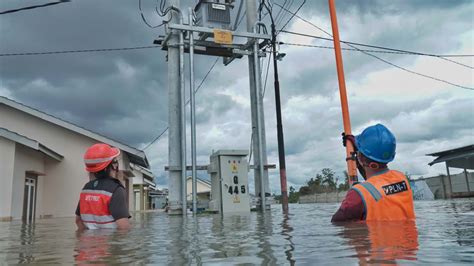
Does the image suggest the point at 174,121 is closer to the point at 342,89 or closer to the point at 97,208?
the point at 342,89

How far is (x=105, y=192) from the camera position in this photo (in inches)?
171

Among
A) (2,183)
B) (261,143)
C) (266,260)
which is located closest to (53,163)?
(2,183)

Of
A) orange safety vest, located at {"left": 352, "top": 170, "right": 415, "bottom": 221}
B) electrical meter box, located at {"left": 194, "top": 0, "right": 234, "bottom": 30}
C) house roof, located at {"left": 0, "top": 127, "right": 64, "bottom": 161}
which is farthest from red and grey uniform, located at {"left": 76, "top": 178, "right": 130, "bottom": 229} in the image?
house roof, located at {"left": 0, "top": 127, "right": 64, "bottom": 161}

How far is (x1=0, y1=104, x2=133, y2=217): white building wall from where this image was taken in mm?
16586

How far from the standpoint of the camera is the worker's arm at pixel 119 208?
4.34 m

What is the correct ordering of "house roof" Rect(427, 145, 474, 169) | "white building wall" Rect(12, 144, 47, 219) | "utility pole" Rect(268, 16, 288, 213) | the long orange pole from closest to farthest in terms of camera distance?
the long orange pole, "utility pole" Rect(268, 16, 288, 213), "white building wall" Rect(12, 144, 47, 219), "house roof" Rect(427, 145, 474, 169)

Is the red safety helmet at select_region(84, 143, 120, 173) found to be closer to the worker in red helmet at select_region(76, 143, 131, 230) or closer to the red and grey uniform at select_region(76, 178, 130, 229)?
the worker in red helmet at select_region(76, 143, 131, 230)

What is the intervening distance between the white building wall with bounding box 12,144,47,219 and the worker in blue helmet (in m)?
13.4

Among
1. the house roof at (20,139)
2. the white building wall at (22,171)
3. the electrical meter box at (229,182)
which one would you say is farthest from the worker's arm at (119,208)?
the white building wall at (22,171)

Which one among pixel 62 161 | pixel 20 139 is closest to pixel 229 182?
pixel 20 139

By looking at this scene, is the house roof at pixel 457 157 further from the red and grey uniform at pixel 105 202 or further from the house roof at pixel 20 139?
the red and grey uniform at pixel 105 202

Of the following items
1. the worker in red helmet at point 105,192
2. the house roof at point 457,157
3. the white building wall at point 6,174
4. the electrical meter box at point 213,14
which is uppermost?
the electrical meter box at point 213,14

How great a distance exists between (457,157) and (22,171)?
21.4 meters

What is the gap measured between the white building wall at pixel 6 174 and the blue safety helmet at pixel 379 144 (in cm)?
1290
